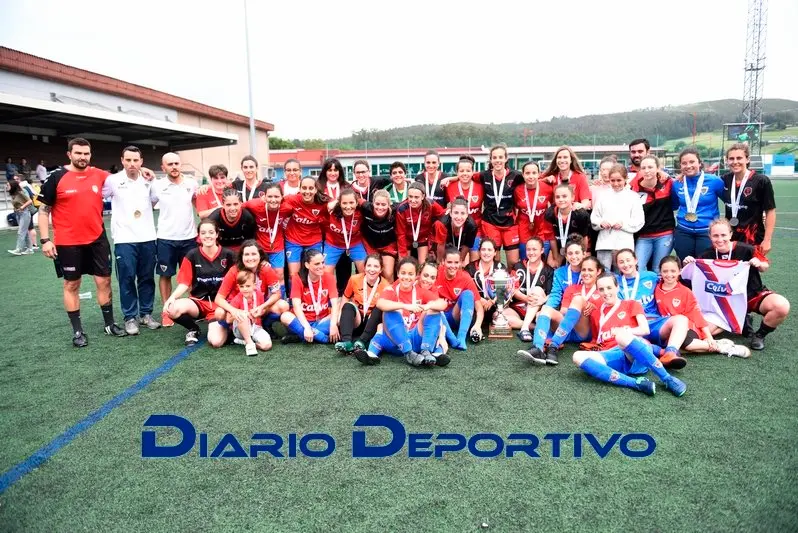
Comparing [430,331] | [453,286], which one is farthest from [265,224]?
[430,331]

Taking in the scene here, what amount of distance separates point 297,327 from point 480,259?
73.5 inches

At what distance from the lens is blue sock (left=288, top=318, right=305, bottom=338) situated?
4621mm

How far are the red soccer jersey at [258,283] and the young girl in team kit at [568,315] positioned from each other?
2.28m

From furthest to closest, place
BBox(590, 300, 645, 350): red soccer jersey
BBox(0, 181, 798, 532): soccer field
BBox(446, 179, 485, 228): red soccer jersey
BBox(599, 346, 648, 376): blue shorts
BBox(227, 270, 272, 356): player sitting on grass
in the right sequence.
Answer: BBox(446, 179, 485, 228): red soccer jersey
BBox(227, 270, 272, 356): player sitting on grass
BBox(590, 300, 645, 350): red soccer jersey
BBox(599, 346, 648, 376): blue shorts
BBox(0, 181, 798, 532): soccer field

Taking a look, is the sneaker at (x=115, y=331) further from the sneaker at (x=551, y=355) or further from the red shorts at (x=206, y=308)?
the sneaker at (x=551, y=355)

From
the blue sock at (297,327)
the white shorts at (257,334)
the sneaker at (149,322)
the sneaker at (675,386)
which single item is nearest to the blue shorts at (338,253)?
the blue sock at (297,327)

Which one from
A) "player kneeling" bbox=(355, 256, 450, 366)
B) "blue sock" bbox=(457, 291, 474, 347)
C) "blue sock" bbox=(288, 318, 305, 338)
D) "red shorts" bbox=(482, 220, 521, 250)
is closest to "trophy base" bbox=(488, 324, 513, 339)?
"blue sock" bbox=(457, 291, 474, 347)

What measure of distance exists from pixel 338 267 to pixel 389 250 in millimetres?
615

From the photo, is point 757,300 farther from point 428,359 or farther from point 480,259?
point 428,359

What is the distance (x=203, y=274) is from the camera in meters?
4.78

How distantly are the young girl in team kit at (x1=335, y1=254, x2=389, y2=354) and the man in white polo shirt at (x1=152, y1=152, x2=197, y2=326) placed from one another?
5.95 feet

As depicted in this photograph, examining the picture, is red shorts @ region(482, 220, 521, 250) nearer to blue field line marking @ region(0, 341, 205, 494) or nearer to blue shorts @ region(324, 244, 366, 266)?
blue shorts @ region(324, 244, 366, 266)

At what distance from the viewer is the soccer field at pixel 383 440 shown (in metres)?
2.21

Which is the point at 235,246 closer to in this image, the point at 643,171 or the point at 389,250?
the point at 389,250
